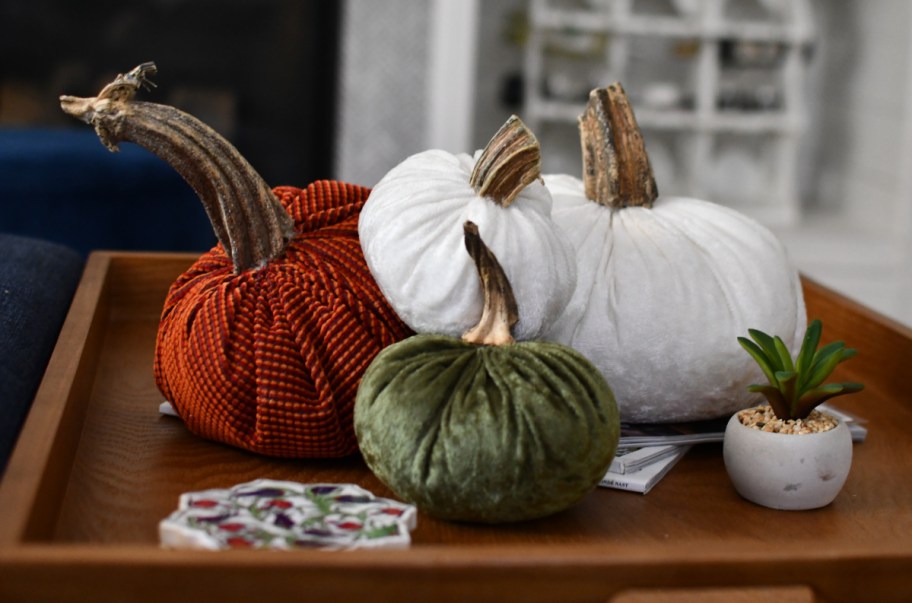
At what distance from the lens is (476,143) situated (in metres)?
2.62

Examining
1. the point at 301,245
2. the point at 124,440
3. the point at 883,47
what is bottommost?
the point at 124,440

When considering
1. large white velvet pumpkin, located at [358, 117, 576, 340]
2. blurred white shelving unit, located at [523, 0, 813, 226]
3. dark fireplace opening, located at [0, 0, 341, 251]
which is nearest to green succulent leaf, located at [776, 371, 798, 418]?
large white velvet pumpkin, located at [358, 117, 576, 340]

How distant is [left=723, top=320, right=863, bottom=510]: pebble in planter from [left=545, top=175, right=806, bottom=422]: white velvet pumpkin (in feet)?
0.25

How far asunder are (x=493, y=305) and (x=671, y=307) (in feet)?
0.49

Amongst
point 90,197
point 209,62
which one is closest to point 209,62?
point 209,62

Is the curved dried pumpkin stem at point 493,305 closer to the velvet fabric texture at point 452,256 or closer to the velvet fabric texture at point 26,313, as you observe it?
the velvet fabric texture at point 452,256

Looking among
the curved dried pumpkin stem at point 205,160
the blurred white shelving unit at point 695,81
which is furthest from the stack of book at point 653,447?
the blurred white shelving unit at point 695,81

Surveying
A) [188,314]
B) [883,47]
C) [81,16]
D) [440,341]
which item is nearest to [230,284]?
[188,314]

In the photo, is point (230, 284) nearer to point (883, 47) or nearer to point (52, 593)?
point (52, 593)

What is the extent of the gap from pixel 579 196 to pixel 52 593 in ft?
1.47

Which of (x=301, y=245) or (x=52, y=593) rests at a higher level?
(x=301, y=245)

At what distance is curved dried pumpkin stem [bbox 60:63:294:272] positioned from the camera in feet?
2.08

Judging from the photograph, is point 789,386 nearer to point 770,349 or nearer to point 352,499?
point 770,349

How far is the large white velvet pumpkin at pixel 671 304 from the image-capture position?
68 cm
